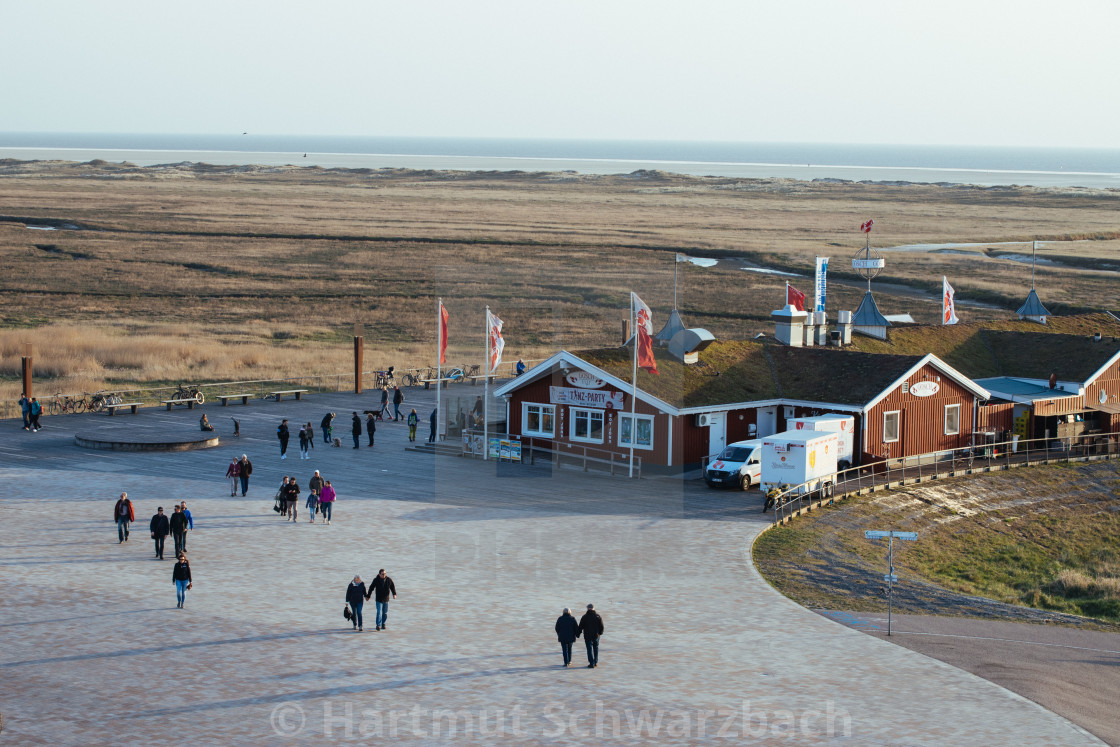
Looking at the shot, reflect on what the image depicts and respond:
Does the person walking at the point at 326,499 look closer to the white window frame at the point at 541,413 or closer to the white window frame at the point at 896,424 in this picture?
the white window frame at the point at 541,413

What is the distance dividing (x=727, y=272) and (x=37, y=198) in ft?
342

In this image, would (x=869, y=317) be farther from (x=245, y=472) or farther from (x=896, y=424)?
(x=245, y=472)

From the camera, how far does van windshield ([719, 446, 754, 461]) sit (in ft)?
125

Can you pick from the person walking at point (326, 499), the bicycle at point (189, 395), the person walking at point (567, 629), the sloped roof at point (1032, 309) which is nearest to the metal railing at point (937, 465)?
the sloped roof at point (1032, 309)

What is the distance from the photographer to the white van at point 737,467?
37656mm

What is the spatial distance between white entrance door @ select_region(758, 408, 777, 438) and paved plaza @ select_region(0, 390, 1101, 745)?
538 cm

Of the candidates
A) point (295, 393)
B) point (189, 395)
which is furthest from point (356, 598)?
point (295, 393)

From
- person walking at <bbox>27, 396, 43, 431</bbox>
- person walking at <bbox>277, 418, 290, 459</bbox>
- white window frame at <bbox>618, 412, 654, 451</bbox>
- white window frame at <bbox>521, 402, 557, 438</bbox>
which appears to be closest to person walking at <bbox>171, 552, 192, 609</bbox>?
person walking at <bbox>277, 418, 290, 459</bbox>

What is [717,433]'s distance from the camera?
40.8 metres

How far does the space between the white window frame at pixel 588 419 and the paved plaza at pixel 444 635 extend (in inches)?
152

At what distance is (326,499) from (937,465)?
20.7 metres

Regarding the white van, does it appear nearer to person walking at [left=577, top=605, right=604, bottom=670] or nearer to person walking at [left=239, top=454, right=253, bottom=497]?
person walking at [left=239, top=454, right=253, bottom=497]

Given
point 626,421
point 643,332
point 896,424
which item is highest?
point 643,332

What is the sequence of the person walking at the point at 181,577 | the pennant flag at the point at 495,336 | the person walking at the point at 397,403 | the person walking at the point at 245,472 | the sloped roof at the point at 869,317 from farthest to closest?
the person walking at the point at 397,403
the sloped roof at the point at 869,317
the pennant flag at the point at 495,336
the person walking at the point at 245,472
the person walking at the point at 181,577
